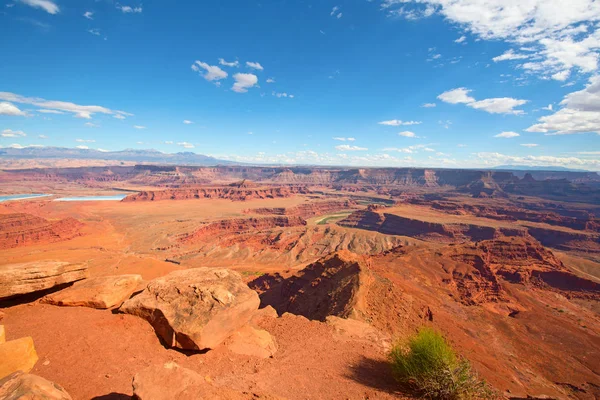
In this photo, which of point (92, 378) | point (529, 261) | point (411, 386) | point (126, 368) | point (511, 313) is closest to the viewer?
point (92, 378)

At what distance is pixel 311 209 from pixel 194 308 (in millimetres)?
117585

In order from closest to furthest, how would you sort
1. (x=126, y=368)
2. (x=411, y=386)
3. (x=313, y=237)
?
(x=126, y=368)
(x=411, y=386)
(x=313, y=237)

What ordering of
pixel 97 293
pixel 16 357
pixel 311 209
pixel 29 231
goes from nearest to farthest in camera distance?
pixel 16 357 → pixel 97 293 → pixel 29 231 → pixel 311 209

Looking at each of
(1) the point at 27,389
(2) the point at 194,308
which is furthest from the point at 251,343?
(1) the point at 27,389

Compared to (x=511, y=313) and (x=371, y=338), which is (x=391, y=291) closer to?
(x=371, y=338)

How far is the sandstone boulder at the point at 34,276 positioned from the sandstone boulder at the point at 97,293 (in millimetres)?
495

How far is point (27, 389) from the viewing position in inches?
192

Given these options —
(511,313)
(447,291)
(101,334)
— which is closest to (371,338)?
(101,334)

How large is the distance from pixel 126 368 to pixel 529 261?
2639 inches

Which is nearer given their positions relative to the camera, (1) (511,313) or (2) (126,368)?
(2) (126,368)

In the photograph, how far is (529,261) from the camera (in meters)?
53.0

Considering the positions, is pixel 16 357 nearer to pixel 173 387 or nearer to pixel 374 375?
pixel 173 387

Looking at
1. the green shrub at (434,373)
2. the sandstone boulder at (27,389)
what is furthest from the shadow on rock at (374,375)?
the sandstone boulder at (27,389)

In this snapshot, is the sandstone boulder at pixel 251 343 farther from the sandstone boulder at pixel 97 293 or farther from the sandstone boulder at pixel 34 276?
the sandstone boulder at pixel 34 276
